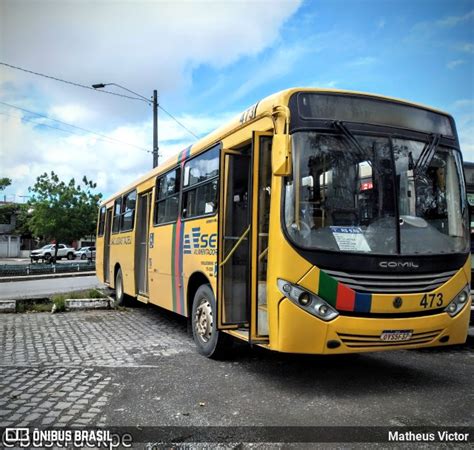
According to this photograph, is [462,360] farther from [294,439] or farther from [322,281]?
[294,439]

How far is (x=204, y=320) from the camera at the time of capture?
662cm

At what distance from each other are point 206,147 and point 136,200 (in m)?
4.32

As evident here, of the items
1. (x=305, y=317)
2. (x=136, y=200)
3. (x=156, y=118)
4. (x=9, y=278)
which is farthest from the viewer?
(x=9, y=278)

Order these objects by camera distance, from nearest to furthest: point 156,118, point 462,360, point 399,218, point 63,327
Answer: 1. point 399,218
2. point 462,360
3. point 63,327
4. point 156,118

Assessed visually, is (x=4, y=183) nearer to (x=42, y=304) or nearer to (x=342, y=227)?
(x=42, y=304)

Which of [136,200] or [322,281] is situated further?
[136,200]

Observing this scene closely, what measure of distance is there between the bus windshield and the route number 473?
18.5 inches

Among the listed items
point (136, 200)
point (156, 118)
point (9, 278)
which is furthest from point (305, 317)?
point (9, 278)

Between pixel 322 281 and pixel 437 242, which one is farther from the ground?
pixel 437 242

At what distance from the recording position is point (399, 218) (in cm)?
509

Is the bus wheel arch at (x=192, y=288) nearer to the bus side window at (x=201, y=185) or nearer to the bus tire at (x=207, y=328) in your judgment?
the bus tire at (x=207, y=328)

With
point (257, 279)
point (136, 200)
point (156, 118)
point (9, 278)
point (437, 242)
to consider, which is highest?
point (156, 118)

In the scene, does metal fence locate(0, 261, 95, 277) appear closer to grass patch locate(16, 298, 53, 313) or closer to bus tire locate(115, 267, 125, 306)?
grass patch locate(16, 298, 53, 313)

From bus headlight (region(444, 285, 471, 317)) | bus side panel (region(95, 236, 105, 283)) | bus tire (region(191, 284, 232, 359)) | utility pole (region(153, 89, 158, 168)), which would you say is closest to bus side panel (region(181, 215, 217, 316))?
bus tire (region(191, 284, 232, 359))
